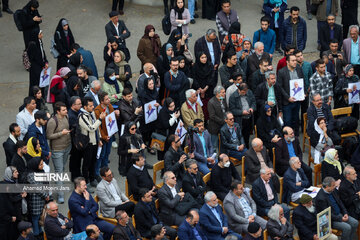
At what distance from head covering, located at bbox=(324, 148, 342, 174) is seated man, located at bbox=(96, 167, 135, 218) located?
3.77 meters

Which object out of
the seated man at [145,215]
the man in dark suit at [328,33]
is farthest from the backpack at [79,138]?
the man in dark suit at [328,33]

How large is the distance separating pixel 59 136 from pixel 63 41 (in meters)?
3.46

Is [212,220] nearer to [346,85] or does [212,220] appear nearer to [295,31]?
[346,85]

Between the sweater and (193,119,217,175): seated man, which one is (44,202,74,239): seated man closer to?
the sweater

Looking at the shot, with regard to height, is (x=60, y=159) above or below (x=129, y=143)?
below

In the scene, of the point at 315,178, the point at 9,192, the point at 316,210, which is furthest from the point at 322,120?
the point at 9,192

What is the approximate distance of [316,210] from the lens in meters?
13.6

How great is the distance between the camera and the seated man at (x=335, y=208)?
44.9 feet

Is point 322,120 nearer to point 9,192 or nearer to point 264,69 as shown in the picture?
point 264,69

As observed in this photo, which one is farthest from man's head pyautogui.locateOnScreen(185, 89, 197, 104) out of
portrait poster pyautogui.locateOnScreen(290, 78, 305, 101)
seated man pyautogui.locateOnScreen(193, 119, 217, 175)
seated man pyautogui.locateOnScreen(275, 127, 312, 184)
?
portrait poster pyautogui.locateOnScreen(290, 78, 305, 101)

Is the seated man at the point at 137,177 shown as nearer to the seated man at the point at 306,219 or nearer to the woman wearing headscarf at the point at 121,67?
the seated man at the point at 306,219

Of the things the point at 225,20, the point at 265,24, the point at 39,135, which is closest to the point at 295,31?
the point at 265,24

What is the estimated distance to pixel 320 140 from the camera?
15492 mm

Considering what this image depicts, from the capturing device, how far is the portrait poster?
1639 cm
